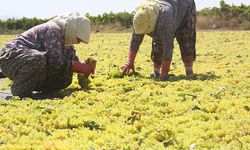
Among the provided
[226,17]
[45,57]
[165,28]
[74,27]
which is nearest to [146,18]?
[165,28]

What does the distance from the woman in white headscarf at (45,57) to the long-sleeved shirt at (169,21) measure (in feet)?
5.15

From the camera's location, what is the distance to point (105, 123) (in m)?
6.04

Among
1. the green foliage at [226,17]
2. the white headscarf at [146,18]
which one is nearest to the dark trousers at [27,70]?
the white headscarf at [146,18]

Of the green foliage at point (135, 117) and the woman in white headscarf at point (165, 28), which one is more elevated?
the woman in white headscarf at point (165, 28)

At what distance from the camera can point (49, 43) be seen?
306 inches

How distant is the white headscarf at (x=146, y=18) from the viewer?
28.9 ft

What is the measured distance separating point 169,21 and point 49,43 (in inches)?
96.0

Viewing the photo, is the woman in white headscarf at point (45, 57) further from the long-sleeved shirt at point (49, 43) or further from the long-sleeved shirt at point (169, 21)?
the long-sleeved shirt at point (169, 21)

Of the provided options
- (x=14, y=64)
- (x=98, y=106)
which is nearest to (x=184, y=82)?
(x=98, y=106)

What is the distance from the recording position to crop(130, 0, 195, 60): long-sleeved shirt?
8.95m

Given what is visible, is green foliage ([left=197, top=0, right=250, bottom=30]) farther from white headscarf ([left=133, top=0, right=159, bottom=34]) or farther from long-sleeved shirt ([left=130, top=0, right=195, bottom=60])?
white headscarf ([left=133, top=0, right=159, bottom=34])

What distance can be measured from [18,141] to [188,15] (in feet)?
18.6

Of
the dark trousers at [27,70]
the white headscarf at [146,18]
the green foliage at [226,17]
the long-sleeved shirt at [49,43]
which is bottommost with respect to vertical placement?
the green foliage at [226,17]

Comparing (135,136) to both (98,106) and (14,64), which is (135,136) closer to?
(98,106)
